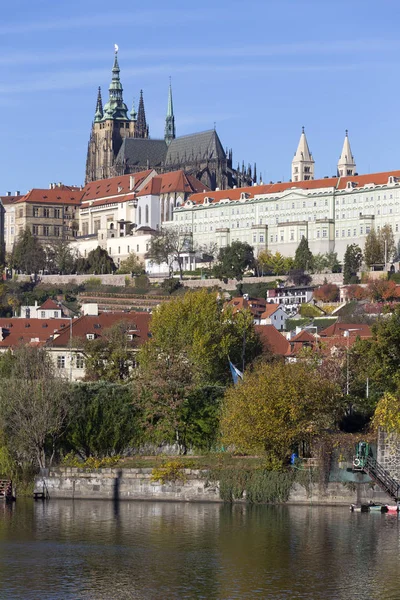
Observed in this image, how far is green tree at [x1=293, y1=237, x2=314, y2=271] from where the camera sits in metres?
159

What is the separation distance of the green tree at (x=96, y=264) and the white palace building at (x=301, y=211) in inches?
528

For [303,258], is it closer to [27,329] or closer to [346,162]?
[346,162]

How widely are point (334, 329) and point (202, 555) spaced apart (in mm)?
59546

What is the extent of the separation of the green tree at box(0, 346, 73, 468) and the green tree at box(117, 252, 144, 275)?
117 metres

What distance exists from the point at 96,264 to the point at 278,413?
12695cm

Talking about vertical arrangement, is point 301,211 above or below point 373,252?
above

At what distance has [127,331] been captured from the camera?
84.2 metres

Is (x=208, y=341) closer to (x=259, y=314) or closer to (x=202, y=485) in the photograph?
(x=202, y=485)

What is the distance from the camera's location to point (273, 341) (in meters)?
87.2

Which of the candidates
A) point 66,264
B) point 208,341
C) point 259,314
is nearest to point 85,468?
point 208,341

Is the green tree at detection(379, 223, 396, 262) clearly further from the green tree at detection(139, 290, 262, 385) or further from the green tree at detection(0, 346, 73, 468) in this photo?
the green tree at detection(0, 346, 73, 468)

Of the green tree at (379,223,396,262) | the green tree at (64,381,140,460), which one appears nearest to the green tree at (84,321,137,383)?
the green tree at (64,381,140,460)

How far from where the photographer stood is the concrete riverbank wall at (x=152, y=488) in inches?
1925

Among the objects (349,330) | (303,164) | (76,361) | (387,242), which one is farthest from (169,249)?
(76,361)
